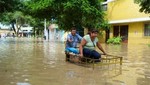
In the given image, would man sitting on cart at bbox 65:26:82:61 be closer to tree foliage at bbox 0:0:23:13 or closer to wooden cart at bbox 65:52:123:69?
wooden cart at bbox 65:52:123:69

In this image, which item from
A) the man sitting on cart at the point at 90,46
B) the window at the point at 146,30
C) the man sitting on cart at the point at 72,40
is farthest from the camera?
the window at the point at 146,30

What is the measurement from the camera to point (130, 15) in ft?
127

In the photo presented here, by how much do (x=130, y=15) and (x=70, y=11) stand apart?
7.31 meters

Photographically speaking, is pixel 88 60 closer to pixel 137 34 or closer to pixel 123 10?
pixel 137 34

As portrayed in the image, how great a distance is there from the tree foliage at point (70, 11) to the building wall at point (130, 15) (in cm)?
276

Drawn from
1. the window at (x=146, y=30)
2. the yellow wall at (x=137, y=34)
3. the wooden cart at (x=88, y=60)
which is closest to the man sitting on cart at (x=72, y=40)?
the wooden cart at (x=88, y=60)

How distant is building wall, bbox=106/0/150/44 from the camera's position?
37.6 metres

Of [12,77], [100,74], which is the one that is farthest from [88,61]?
[12,77]

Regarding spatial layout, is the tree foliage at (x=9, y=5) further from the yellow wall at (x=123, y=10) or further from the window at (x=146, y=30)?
the window at (x=146, y=30)

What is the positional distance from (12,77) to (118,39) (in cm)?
3071

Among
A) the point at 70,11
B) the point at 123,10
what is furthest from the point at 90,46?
the point at 123,10

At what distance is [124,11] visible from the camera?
40375 mm

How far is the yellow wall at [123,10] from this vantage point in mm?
37906

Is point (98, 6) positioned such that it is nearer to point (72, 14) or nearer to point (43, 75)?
point (72, 14)
